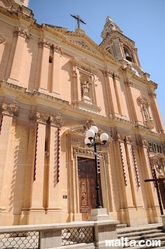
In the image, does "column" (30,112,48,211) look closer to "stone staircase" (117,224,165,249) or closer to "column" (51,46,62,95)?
"column" (51,46,62,95)

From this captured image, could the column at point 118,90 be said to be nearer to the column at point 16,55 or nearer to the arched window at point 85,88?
the arched window at point 85,88

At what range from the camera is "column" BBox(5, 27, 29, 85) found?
32.3ft

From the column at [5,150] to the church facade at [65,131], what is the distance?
0.04 metres

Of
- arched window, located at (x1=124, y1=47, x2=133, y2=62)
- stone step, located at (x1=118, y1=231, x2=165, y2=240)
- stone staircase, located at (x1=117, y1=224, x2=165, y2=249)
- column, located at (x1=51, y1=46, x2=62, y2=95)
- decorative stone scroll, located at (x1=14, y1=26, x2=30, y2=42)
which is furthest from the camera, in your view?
arched window, located at (x1=124, y1=47, x2=133, y2=62)

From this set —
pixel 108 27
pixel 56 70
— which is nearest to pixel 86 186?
pixel 56 70

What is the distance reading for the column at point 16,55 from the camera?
984 centimetres

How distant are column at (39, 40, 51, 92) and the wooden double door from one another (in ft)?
17.0

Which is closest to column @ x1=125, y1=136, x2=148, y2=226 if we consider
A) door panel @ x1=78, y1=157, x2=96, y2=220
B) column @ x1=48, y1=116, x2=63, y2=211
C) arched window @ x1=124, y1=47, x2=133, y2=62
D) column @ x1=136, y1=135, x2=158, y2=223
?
column @ x1=136, y1=135, x2=158, y2=223

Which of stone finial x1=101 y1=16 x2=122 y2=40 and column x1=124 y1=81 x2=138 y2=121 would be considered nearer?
column x1=124 y1=81 x2=138 y2=121

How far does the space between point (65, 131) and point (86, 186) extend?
3.48m

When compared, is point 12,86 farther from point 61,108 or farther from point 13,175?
point 13,175

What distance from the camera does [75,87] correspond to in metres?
12.9

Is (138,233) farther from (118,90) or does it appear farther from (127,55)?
(127,55)

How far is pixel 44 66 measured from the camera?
1168 centimetres
